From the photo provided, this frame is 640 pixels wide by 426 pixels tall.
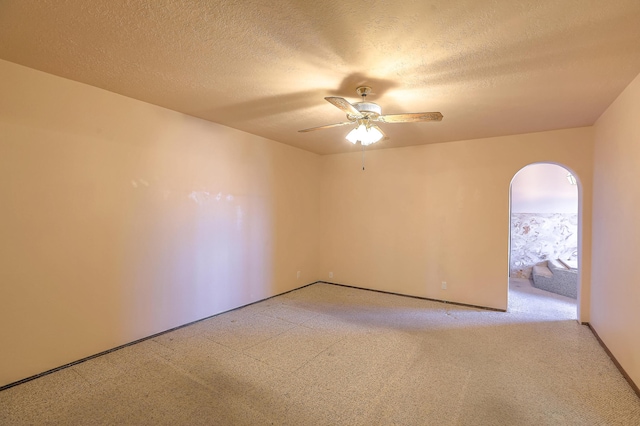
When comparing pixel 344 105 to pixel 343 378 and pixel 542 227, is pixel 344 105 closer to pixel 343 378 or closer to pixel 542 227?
pixel 343 378

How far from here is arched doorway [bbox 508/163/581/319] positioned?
5648 millimetres

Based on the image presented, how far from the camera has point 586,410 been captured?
207 centimetres

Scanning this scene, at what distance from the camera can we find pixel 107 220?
282 cm

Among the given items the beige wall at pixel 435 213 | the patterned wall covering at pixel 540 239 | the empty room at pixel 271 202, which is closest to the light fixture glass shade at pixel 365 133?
the empty room at pixel 271 202

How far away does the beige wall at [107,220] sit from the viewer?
2.33 meters

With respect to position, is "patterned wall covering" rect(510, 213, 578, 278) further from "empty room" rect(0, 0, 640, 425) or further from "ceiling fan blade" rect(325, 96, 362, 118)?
"ceiling fan blade" rect(325, 96, 362, 118)

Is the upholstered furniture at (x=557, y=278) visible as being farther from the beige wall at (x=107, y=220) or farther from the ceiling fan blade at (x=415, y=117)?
the beige wall at (x=107, y=220)

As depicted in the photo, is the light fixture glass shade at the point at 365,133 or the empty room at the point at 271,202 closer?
the empty room at the point at 271,202

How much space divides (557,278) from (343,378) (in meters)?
4.81

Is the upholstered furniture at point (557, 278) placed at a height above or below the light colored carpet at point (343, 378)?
above

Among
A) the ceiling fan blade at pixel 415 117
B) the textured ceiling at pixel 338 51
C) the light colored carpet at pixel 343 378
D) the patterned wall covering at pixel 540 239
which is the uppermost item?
the textured ceiling at pixel 338 51

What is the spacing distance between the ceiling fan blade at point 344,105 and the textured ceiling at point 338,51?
0.26 metres

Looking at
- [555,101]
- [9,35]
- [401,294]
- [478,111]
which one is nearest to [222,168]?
[9,35]

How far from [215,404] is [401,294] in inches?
136
